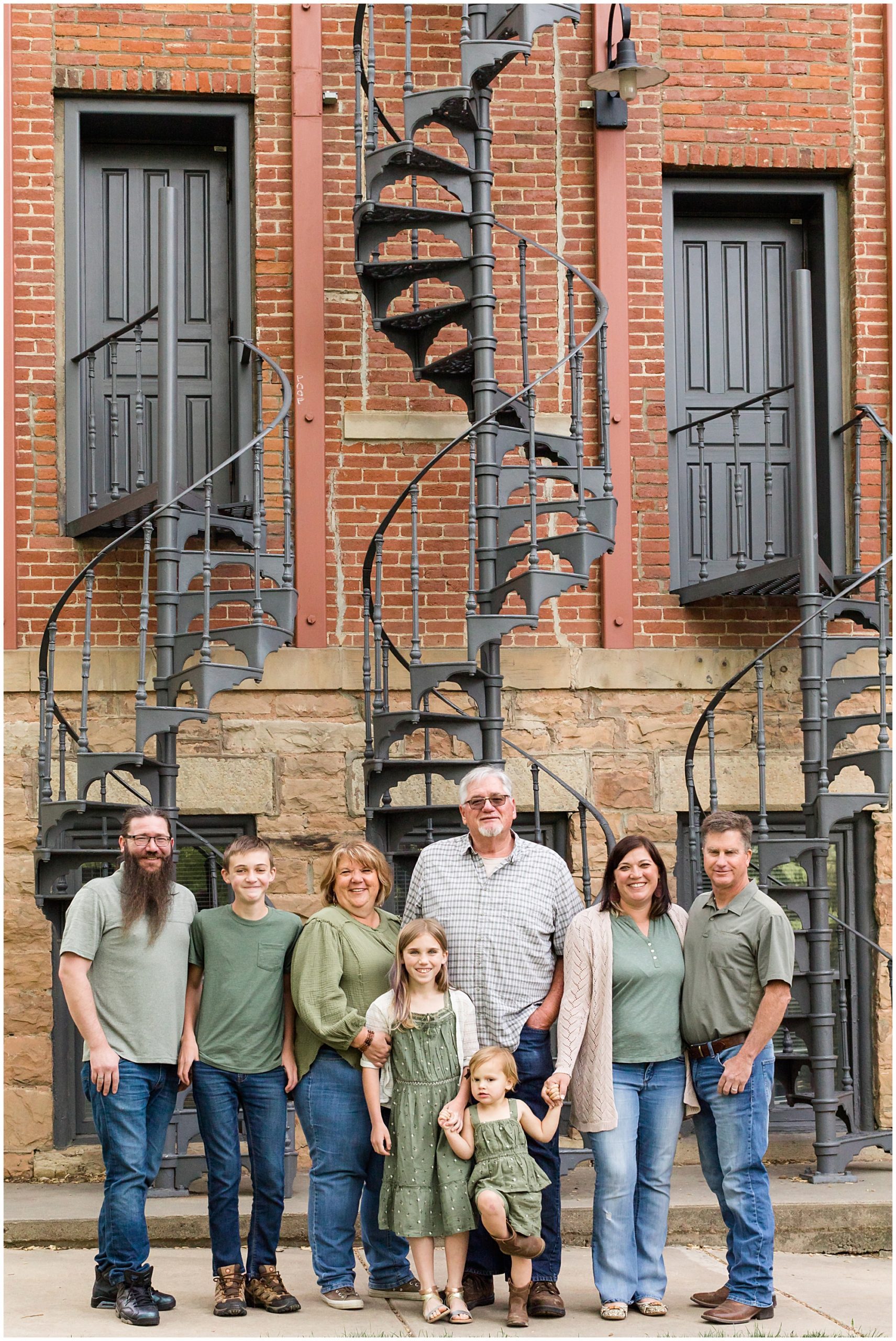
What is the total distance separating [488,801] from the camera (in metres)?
5.62

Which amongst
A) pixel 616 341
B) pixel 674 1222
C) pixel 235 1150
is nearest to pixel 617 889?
pixel 235 1150

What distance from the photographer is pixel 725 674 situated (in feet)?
30.3

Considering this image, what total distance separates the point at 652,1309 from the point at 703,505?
17.0ft

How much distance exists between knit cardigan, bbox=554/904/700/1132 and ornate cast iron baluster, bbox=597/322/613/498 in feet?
10.5

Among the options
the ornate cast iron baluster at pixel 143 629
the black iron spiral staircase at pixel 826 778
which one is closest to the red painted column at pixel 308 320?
the ornate cast iron baluster at pixel 143 629

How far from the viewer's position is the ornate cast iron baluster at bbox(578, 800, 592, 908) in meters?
8.08

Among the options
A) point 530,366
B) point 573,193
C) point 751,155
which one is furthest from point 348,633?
point 751,155

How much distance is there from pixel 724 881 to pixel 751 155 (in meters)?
5.80

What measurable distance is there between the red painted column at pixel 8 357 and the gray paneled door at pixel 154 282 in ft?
1.62

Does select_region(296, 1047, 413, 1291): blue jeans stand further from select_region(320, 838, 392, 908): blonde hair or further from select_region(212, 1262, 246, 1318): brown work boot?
select_region(320, 838, 392, 908): blonde hair

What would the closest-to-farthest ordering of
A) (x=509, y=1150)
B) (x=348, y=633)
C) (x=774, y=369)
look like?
1. (x=509, y=1150)
2. (x=348, y=633)
3. (x=774, y=369)

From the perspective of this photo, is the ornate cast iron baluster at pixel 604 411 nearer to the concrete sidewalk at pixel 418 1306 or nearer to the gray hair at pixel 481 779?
the gray hair at pixel 481 779

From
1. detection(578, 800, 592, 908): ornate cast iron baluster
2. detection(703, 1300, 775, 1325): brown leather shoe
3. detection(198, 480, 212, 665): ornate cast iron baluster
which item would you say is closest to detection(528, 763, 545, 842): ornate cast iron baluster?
detection(578, 800, 592, 908): ornate cast iron baluster

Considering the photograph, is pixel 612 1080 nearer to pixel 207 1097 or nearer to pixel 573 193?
pixel 207 1097
